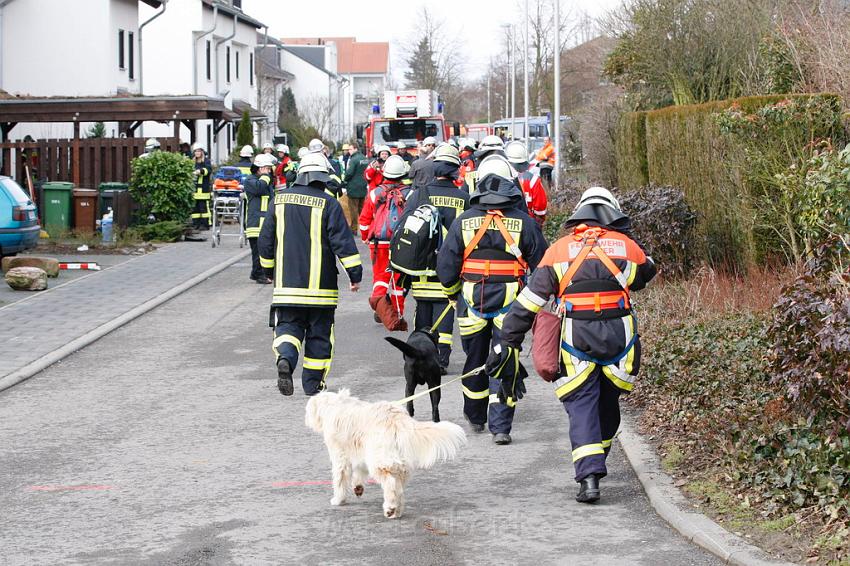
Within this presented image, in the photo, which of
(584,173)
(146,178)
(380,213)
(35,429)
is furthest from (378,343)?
(584,173)

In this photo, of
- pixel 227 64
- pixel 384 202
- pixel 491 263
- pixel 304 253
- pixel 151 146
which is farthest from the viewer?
pixel 227 64

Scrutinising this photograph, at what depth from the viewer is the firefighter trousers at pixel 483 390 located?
8.50 meters

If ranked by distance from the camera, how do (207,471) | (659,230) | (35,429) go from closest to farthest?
1. (207,471)
2. (35,429)
3. (659,230)

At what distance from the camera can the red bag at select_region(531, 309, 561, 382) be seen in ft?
22.5

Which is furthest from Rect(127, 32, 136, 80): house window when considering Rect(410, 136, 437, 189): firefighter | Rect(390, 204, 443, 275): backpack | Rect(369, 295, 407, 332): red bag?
Rect(390, 204, 443, 275): backpack

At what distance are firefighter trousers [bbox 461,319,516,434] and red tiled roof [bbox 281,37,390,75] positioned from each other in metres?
Result: 125

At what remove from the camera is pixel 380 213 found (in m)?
13.0

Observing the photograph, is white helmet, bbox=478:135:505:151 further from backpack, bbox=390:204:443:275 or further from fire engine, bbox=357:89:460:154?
fire engine, bbox=357:89:460:154

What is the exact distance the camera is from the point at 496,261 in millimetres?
8438

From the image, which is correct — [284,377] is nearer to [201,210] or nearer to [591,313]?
[591,313]

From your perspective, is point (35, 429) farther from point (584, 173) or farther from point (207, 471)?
point (584, 173)

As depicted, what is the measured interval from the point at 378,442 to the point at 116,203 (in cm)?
1923

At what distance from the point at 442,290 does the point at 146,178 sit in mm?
16270

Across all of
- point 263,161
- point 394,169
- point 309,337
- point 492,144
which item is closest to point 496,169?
point 309,337
